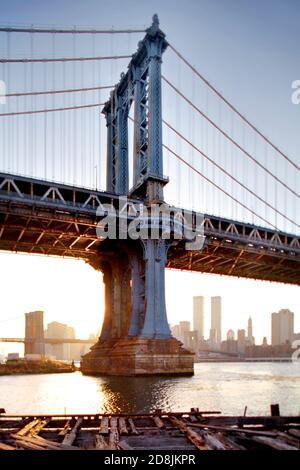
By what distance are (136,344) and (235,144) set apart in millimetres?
43163

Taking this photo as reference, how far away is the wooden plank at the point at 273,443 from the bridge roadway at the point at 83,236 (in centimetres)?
4010

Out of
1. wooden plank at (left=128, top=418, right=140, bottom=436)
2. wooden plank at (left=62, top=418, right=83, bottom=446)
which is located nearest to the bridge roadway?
wooden plank at (left=128, top=418, right=140, bottom=436)

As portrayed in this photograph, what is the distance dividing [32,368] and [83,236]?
4262 cm

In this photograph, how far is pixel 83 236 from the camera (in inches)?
2130

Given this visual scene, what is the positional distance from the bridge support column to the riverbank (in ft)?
91.2

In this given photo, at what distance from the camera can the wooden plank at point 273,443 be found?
28.6 feet

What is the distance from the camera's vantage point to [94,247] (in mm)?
60844

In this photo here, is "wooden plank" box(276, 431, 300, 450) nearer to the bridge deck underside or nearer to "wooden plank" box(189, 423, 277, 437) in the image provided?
"wooden plank" box(189, 423, 277, 437)

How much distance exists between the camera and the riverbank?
8350 centimetres

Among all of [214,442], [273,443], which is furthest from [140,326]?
[273,443]

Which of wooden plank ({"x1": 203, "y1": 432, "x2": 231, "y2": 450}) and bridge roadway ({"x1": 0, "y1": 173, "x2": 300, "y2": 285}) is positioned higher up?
bridge roadway ({"x1": 0, "y1": 173, "x2": 300, "y2": 285})

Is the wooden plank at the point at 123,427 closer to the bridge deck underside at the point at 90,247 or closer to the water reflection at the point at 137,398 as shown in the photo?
the water reflection at the point at 137,398
